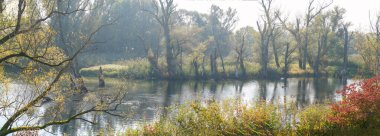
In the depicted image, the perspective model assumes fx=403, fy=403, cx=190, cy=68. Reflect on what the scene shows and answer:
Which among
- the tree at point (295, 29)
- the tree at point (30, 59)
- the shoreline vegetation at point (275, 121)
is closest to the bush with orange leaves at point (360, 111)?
the shoreline vegetation at point (275, 121)

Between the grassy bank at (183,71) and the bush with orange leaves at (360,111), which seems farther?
the grassy bank at (183,71)

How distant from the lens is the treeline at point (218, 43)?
61.2 metres

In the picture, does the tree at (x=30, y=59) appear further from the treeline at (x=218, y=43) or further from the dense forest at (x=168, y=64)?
the treeline at (x=218, y=43)

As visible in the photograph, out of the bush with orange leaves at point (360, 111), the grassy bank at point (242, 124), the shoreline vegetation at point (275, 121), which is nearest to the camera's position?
the grassy bank at point (242, 124)

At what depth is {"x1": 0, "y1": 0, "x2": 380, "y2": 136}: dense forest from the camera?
50.5 ft

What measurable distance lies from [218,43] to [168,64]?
1487cm

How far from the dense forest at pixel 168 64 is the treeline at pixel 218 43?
0.72 ft

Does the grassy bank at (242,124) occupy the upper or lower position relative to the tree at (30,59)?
lower

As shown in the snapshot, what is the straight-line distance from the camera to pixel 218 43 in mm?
72562

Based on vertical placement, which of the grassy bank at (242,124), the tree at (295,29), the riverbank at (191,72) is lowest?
the grassy bank at (242,124)

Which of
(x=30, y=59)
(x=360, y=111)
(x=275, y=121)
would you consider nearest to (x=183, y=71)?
(x=30, y=59)

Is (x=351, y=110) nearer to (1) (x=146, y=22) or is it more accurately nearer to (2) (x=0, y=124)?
(2) (x=0, y=124)

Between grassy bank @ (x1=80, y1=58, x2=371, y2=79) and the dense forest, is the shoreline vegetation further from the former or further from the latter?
grassy bank @ (x1=80, y1=58, x2=371, y2=79)

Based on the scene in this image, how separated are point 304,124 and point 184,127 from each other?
4643 mm
